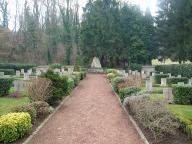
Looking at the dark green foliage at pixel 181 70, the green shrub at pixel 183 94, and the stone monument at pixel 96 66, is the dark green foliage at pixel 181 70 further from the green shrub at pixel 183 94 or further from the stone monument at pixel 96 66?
the green shrub at pixel 183 94

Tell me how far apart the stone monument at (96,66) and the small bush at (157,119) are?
4424 cm

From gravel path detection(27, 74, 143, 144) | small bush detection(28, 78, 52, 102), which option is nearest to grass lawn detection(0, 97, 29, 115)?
small bush detection(28, 78, 52, 102)

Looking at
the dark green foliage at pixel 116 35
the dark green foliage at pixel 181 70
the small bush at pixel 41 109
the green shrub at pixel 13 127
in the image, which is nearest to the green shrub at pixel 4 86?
the small bush at pixel 41 109

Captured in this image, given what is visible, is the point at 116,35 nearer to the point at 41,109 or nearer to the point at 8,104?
the point at 8,104

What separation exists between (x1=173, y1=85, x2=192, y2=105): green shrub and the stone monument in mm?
37734

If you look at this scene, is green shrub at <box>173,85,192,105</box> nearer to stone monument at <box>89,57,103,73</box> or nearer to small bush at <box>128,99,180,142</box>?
small bush at <box>128,99,180,142</box>

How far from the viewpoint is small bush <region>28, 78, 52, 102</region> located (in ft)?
54.2

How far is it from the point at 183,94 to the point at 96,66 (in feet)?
129

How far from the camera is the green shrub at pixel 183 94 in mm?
18888

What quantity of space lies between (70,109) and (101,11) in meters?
45.2

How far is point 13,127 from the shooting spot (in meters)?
Result: 9.98

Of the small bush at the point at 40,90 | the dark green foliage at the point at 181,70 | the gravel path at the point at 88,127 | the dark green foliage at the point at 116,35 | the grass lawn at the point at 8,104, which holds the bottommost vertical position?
the gravel path at the point at 88,127

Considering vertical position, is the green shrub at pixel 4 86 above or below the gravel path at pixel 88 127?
above

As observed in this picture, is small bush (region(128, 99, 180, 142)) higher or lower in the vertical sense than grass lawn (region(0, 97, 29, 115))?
higher
